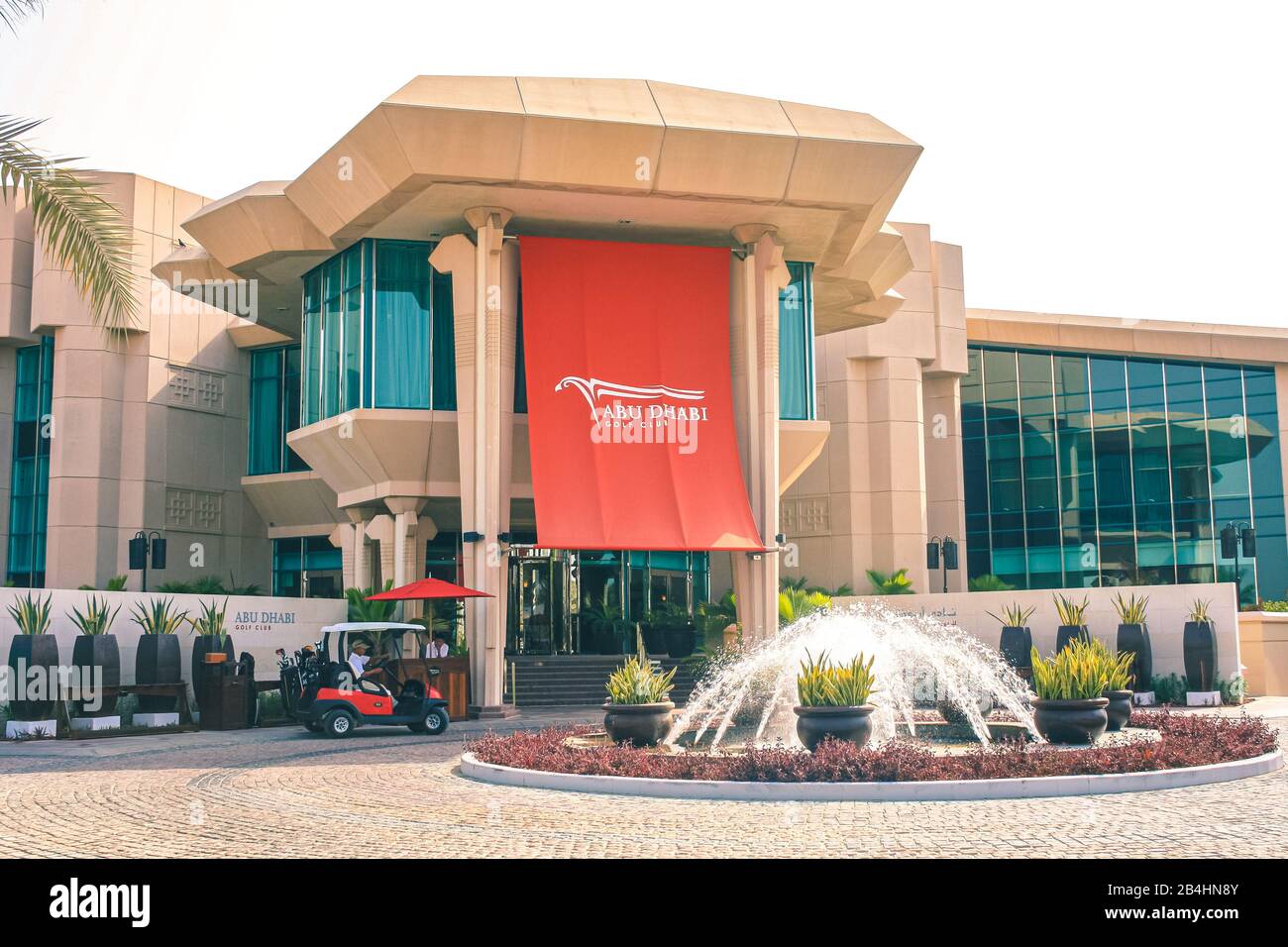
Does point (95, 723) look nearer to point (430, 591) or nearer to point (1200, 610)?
point (430, 591)

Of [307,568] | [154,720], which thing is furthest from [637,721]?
[307,568]

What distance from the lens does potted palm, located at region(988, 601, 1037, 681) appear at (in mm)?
29328

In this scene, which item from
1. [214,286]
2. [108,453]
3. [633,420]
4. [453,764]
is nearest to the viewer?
[453,764]

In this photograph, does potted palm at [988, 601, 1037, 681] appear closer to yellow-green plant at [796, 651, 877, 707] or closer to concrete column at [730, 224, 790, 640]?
concrete column at [730, 224, 790, 640]

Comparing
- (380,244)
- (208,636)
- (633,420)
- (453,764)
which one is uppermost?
(380,244)

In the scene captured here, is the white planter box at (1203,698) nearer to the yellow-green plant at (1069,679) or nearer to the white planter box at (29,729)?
the yellow-green plant at (1069,679)

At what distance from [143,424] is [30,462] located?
4.37m

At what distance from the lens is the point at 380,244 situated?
31828 mm

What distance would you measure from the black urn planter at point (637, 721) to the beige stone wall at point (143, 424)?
85.4ft

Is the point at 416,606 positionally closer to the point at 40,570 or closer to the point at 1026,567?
the point at 40,570

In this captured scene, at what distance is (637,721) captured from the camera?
17.6 metres

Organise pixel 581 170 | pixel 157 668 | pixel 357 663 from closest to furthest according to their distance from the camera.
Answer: pixel 357 663
pixel 157 668
pixel 581 170

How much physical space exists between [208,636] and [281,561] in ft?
65.4

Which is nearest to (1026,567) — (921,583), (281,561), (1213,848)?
(921,583)
